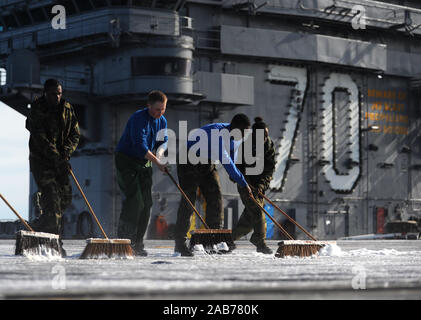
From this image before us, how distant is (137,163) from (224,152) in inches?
45.7

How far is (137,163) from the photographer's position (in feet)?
34.8

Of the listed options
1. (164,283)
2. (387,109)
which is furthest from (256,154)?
(387,109)

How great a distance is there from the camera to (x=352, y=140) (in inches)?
1505

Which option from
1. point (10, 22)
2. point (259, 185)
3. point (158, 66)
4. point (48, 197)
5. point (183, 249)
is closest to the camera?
point (48, 197)

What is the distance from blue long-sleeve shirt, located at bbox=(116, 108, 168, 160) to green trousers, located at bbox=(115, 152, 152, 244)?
4.6 inches

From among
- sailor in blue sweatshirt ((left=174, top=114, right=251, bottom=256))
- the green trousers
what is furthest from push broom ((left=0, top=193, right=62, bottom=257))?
sailor in blue sweatshirt ((left=174, top=114, right=251, bottom=256))

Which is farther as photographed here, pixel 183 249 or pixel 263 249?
pixel 263 249

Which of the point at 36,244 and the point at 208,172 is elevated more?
the point at 208,172

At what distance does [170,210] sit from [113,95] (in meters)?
5.14

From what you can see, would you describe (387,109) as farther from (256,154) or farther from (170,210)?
(256,154)

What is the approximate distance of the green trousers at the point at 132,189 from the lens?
34.6 ft
